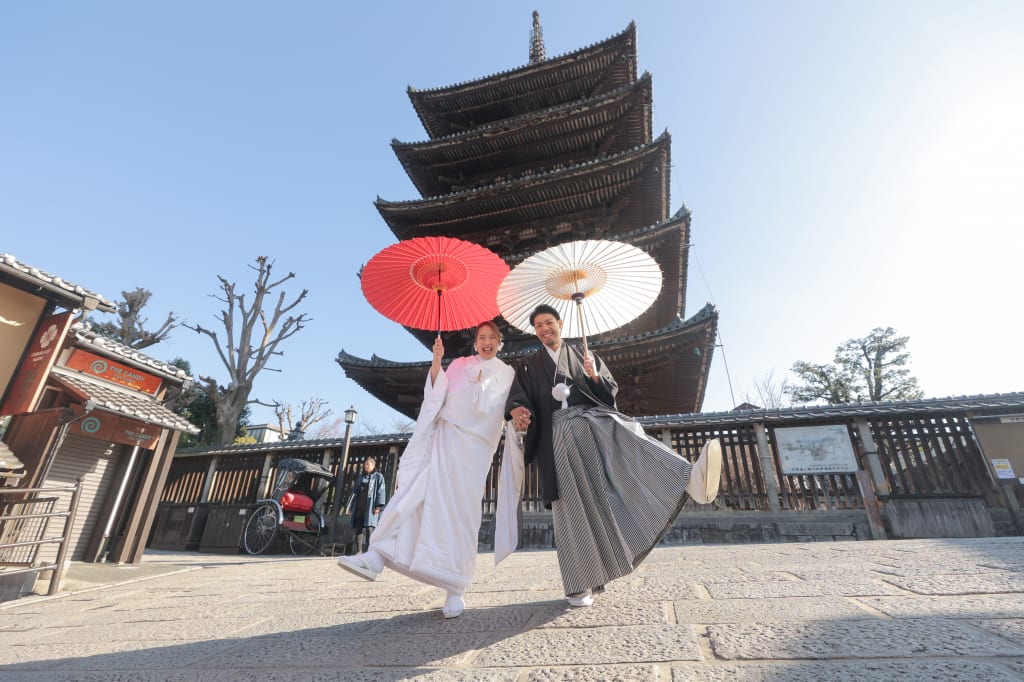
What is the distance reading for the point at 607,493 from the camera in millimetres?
2225

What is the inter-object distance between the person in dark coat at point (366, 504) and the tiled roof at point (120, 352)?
3290 millimetres

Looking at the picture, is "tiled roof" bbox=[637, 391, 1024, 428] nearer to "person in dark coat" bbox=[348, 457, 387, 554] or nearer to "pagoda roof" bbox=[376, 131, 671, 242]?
"person in dark coat" bbox=[348, 457, 387, 554]

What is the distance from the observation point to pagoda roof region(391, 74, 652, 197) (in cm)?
1165

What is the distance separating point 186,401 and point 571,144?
16.5 m

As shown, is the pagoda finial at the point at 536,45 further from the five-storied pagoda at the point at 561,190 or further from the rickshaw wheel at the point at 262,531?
the rickshaw wheel at the point at 262,531

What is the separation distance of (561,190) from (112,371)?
31.1ft

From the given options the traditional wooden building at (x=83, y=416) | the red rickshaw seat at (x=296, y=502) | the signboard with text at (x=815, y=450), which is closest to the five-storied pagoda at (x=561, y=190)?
the signboard with text at (x=815, y=450)

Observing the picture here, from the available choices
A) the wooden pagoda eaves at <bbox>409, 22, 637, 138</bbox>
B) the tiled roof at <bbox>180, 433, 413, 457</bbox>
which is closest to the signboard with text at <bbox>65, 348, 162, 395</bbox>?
the tiled roof at <bbox>180, 433, 413, 457</bbox>

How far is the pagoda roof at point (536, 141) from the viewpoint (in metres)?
11.6

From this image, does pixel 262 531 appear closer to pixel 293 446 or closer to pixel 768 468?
pixel 293 446

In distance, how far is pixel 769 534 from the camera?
6656 mm

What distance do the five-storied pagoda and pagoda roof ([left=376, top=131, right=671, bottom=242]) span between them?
1.1 inches

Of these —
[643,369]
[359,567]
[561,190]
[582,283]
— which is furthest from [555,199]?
[359,567]

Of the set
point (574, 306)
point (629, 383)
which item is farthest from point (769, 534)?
point (574, 306)
